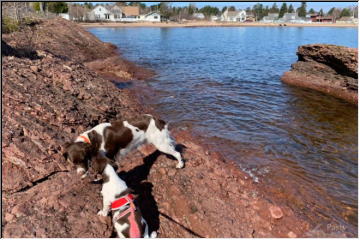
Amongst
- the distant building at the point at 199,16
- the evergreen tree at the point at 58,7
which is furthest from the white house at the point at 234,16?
the evergreen tree at the point at 58,7

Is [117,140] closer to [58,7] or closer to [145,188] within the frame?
[145,188]

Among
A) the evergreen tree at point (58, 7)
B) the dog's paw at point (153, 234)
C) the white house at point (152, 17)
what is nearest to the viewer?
the dog's paw at point (153, 234)

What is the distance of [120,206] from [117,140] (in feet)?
4.64

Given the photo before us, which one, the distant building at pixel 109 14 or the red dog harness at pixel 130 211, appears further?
the distant building at pixel 109 14

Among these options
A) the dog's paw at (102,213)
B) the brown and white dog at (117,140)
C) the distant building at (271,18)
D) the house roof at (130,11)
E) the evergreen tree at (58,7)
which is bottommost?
the dog's paw at (102,213)

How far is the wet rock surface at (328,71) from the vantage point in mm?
12758

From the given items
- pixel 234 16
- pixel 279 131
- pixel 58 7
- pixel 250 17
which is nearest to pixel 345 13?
pixel 250 17

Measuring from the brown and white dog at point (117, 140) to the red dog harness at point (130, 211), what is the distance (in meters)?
0.95

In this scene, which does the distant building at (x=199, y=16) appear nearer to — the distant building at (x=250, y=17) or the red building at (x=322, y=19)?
the distant building at (x=250, y=17)

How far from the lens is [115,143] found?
15.4 feet

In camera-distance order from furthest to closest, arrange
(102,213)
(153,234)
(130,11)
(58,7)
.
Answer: (130,11), (58,7), (102,213), (153,234)

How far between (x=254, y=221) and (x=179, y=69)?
1457 centimetres

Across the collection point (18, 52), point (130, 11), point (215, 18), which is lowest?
point (18, 52)

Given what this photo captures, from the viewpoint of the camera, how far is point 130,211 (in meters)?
3.55
